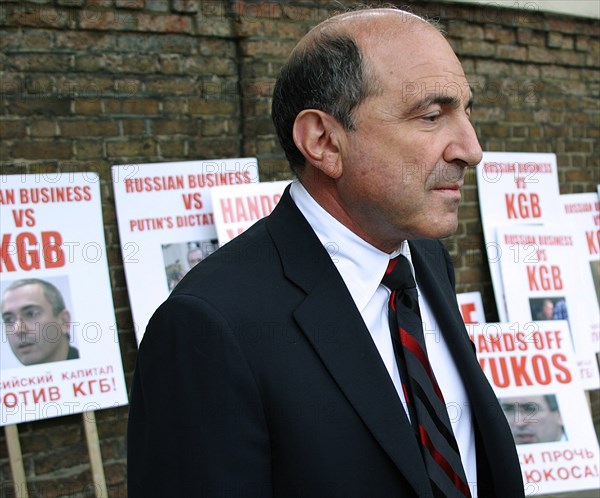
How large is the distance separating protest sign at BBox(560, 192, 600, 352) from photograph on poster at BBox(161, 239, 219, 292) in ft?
8.02

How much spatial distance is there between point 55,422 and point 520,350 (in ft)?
7.76

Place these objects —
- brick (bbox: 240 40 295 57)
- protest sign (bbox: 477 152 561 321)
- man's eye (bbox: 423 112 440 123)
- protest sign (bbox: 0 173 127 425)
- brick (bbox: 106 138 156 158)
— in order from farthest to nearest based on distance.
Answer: protest sign (bbox: 477 152 561 321) < brick (bbox: 240 40 295 57) < brick (bbox: 106 138 156 158) < protest sign (bbox: 0 173 127 425) < man's eye (bbox: 423 112 440 123)

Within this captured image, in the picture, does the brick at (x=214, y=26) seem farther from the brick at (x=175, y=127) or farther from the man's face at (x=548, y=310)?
the man's face at (x=548, y=310)

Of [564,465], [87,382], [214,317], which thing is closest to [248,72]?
[87,382]

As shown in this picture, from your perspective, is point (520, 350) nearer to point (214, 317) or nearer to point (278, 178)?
point (278, 178)

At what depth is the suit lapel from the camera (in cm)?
144

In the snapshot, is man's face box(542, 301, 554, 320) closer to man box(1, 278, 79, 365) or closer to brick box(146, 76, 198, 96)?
brick box(146, 76, 198, 96)

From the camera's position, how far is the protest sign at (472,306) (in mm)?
Answer: 4754

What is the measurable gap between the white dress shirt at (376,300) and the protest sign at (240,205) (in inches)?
78.4

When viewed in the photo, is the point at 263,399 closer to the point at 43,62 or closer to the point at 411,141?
the point at 411,141

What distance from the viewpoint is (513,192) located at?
5047 millimetres

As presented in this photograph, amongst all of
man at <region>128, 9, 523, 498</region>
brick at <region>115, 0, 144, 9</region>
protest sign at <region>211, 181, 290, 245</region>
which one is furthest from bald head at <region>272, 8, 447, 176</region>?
brick at <region>115, 0, 144, 9</region>

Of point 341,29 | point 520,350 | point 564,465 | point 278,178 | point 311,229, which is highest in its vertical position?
point 278,178

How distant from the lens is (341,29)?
5.52 feet
